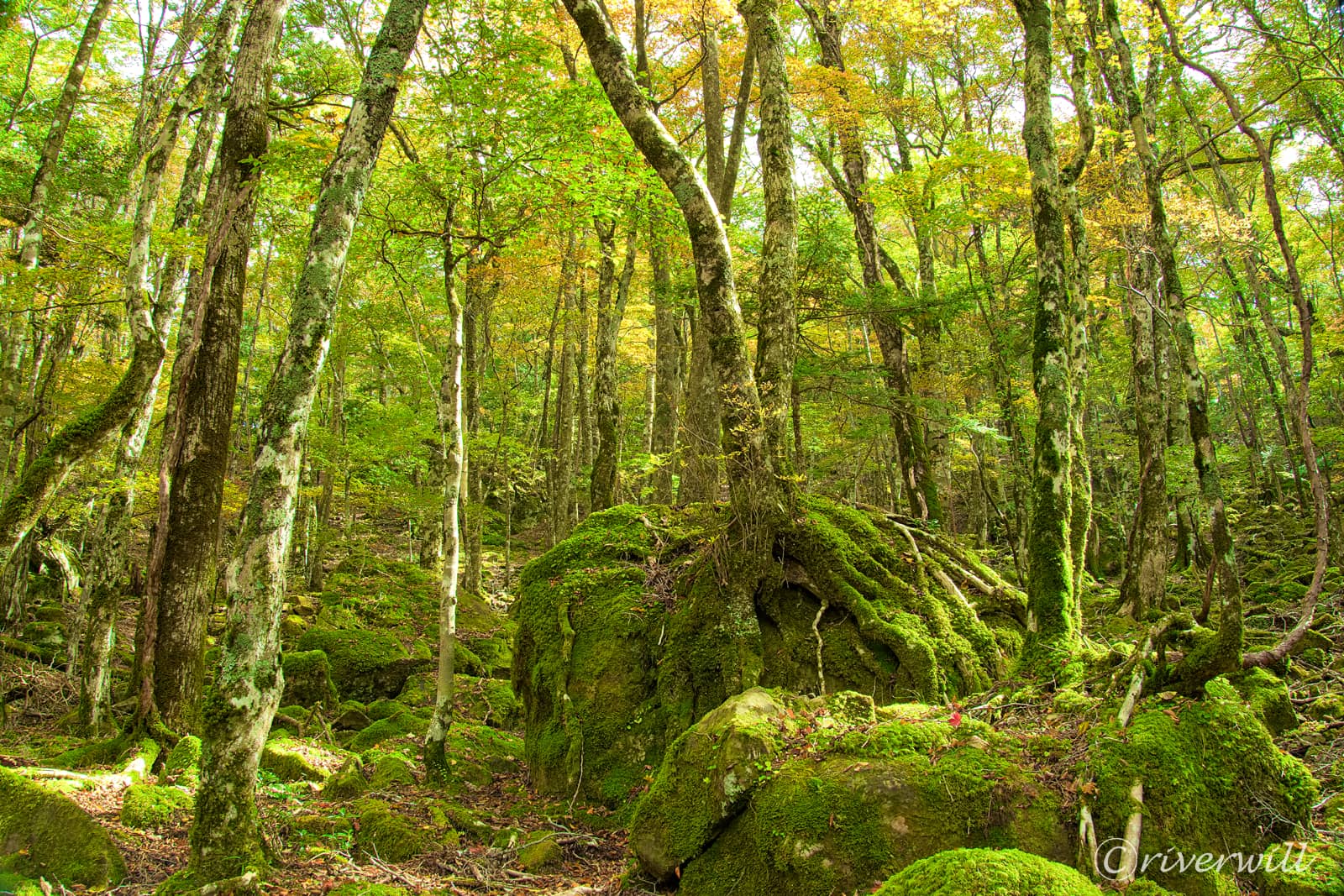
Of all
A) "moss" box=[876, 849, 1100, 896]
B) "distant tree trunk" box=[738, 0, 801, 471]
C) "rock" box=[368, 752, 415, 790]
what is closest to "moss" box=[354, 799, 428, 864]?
"rock" box=[368, 752, 415, 790]

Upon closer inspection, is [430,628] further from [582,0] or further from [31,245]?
[582,0]

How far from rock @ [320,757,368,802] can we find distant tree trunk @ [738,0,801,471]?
503 cm

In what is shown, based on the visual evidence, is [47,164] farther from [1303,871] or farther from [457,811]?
[1303,871]

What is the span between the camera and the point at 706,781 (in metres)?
4.25

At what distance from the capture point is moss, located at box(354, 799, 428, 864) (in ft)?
16.6

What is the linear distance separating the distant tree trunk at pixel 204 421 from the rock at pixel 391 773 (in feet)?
6.09

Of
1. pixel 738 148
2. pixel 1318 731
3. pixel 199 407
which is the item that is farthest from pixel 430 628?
pixel 1318 731

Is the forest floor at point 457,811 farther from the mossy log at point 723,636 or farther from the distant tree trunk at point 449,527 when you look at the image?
the mossy log at point 723,636

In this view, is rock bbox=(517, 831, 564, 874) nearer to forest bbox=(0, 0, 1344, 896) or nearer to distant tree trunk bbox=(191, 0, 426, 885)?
forest bbox=(0, 0, 1344, 896)

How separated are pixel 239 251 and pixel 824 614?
6.73 m

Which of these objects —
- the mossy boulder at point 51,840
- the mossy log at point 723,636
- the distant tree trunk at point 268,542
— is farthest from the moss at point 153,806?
the mossy log at point 723,636

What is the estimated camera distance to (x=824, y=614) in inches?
263

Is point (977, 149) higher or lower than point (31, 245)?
higher

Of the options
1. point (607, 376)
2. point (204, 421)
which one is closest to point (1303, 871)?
point (204, 421)
